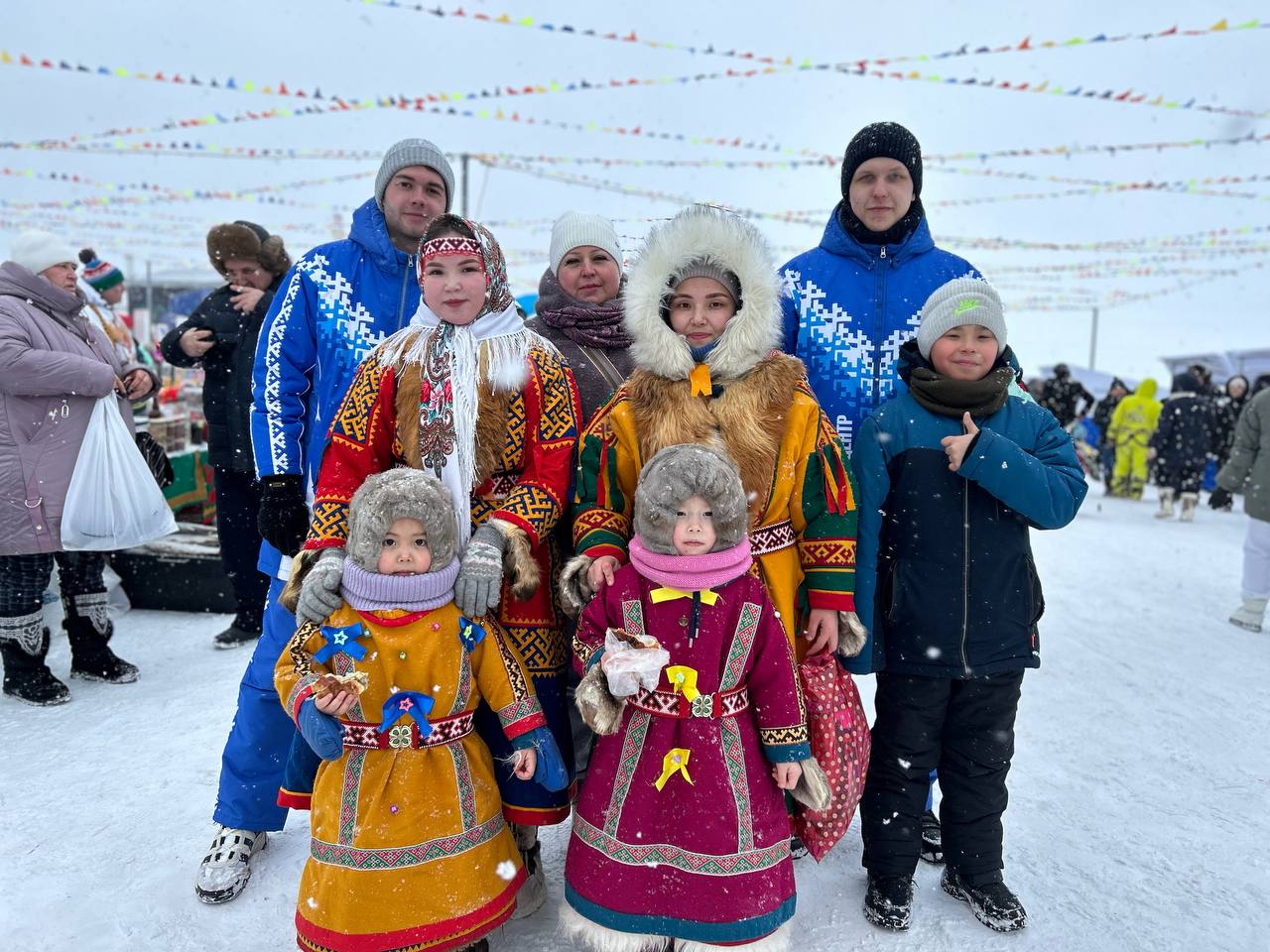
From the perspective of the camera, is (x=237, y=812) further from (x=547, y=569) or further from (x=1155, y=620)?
(x=1155, y=620)

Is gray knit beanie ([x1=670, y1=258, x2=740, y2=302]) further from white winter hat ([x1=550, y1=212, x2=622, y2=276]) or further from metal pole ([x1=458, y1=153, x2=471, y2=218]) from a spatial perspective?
metal pole ([x1=458, y1=153, x2=471, y2=218])

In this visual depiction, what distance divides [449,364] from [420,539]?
50cm

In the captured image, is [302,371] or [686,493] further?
[302,371]

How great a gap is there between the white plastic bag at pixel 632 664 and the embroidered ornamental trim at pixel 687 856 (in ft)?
1.23

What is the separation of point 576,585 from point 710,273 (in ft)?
3.08

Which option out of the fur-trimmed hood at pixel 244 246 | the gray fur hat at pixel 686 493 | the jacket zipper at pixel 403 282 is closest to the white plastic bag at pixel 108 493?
the fur-trimmed hood at pixel 244 246

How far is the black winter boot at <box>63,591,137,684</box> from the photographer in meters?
3.95

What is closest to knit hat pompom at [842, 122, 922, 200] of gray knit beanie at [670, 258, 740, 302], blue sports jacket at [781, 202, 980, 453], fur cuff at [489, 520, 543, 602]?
blue sports jacket at [781, 202, 980, 453]

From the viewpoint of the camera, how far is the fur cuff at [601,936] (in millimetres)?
1914

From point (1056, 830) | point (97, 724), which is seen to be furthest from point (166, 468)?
point (1056, 830)

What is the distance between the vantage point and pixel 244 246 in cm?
418

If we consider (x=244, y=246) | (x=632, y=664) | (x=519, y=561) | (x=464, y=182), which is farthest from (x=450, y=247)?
(x=464, y=182)

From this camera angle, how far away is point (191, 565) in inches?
197

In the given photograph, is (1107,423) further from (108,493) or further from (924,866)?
(108,493)
